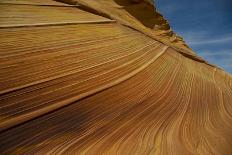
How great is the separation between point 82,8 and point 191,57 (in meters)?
1.04

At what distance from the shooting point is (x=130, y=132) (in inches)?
43.1

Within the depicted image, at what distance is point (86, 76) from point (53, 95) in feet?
0.65

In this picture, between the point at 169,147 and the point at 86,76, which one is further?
the point at 86,76

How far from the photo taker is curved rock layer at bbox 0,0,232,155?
96 centimetres

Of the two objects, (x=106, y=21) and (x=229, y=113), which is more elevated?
(x=106, y=21)

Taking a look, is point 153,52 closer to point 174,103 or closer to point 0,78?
point 174,103

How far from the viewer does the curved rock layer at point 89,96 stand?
0.96m

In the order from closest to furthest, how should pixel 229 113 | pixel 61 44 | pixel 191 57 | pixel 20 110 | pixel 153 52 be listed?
pixel 20 110 → pixel 61 44 → pixel 229 113 → pixel 153 52 → pixel 191 57

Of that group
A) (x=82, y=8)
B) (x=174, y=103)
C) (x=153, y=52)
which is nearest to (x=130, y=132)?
(x=174, y=103)

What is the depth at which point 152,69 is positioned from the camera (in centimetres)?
165

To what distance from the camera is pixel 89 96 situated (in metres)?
1.16

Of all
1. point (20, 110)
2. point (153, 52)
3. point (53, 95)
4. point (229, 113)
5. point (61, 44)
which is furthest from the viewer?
point (153, 52)

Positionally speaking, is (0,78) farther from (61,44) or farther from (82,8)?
(82,8)

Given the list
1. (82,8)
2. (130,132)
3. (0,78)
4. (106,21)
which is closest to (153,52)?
(106,21)
